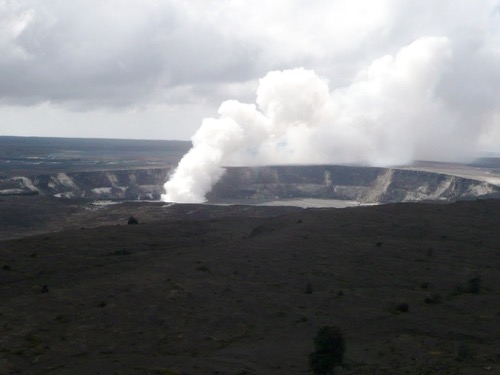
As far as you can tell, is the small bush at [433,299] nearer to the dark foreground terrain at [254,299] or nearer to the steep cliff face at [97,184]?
the dark foreground terrain at [254,299]

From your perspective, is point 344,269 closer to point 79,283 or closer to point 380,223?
point 79,283

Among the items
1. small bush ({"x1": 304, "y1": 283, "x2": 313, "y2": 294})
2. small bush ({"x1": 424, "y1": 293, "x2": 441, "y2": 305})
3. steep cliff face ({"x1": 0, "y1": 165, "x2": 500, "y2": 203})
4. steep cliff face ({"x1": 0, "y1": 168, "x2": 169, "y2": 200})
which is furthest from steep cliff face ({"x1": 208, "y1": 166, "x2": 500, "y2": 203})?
small bush ({"x1": 304, "y1": 283, "x2": 313, "y2": 294})

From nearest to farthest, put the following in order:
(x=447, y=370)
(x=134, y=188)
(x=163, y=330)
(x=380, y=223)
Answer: (x=447, y=370)
(x=163, y=330)
(x=380, y=223)
(x=134, y=188)

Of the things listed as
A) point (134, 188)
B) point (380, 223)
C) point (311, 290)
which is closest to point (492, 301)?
point (311, 290)

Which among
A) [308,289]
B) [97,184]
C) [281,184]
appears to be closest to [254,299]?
[308,289]

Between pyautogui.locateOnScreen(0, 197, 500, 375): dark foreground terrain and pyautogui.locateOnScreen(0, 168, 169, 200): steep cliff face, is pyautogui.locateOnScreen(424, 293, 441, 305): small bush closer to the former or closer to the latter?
pyautogui.locateOnScreen(0, 197, 500, 375): dark foreground terrain

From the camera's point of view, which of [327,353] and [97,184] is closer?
[327,353]

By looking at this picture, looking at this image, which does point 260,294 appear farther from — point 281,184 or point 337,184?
point 337,184
